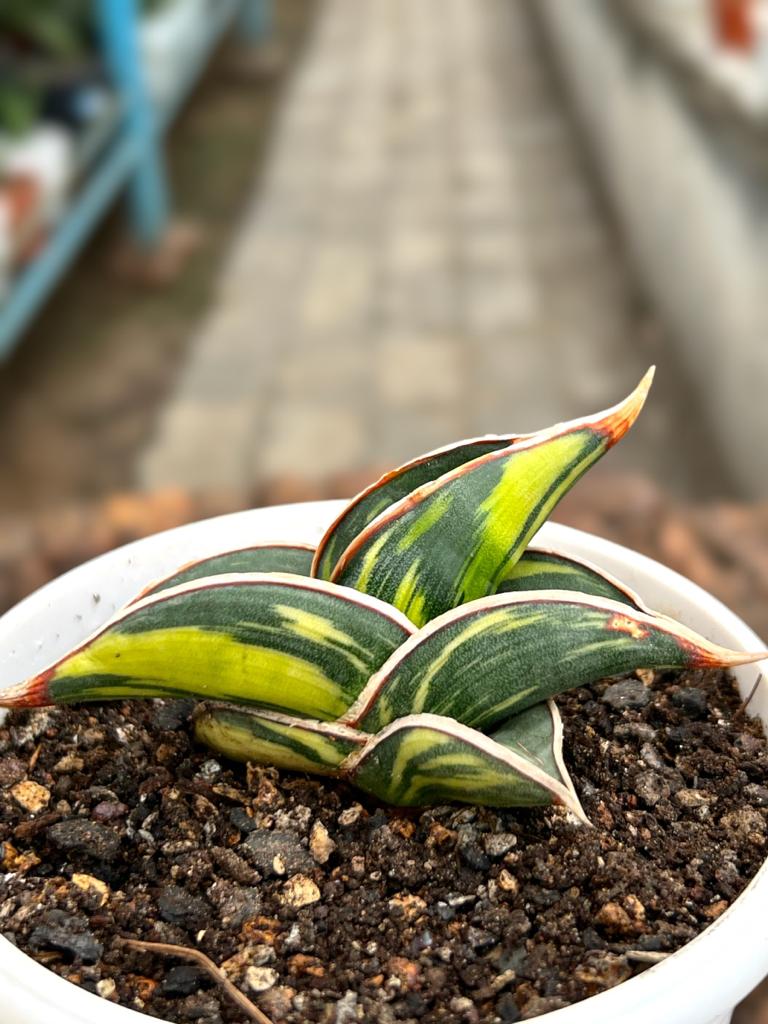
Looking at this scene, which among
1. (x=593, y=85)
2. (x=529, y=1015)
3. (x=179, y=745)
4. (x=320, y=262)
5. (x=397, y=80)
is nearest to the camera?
(x=529, y=1015)

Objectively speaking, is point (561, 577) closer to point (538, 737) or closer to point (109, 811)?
point (538, 737)

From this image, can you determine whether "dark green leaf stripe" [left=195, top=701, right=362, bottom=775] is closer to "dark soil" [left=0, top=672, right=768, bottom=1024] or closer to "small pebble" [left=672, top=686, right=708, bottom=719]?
"dark soil" [left=0, top=672, right=768, bottom=1024]

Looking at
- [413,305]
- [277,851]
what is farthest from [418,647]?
[413,305]

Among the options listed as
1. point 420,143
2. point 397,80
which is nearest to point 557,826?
point 420,143

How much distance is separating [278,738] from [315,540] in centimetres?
18

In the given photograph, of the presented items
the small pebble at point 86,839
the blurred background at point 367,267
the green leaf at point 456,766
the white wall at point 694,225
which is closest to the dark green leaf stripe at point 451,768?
the green leaf at point 456,766

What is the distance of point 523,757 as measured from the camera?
1.54 feet

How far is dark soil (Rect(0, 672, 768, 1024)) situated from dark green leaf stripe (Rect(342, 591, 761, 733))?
0.21 ft

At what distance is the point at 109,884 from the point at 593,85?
324cm

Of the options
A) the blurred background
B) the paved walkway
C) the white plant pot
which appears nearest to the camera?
the white plant pot

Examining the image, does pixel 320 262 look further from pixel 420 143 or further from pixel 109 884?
pixel 109 884

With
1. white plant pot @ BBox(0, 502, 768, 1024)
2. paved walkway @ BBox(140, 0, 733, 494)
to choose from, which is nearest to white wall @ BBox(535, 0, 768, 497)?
paved walkway @ BBox(140, 0, 733, 494)

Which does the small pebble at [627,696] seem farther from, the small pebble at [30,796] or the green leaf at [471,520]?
the small pebble at [30,796]

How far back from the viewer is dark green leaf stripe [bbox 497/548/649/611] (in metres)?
0.53
